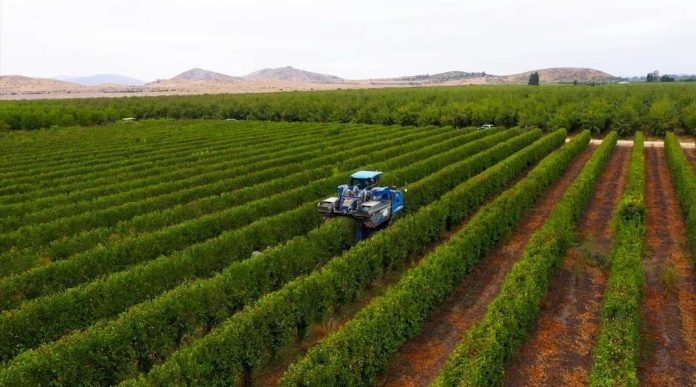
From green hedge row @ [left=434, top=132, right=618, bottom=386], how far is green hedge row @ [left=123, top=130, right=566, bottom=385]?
13.3 feet

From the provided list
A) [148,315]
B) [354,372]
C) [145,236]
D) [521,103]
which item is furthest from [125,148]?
[521,103]

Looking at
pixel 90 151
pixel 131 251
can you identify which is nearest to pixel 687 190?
pixel 131 251

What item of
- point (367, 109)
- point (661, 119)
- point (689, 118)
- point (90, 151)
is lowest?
point (90, 151)

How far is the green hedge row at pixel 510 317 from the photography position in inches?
408

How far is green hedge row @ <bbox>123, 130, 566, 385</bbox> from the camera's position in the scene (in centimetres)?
→ 1007

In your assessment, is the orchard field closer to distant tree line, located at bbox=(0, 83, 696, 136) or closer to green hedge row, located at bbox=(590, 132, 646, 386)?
green hedge row, located at bbox=(590, 132, 646, 386)

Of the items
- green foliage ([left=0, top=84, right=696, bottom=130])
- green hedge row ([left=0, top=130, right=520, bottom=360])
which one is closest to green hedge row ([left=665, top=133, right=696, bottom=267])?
green hedge row ([left=0, top=130, right=520, bottom=360])

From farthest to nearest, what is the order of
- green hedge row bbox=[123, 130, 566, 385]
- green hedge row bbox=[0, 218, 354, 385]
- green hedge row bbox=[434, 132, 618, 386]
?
green hedge row bbox=[434, 132, 618, 386] < green hedge row bbox=[123, 130, 566, 385] < green hedge row bbox=[0, 218, 354, 385]

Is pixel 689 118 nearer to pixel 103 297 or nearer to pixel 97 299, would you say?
pixel 103 297

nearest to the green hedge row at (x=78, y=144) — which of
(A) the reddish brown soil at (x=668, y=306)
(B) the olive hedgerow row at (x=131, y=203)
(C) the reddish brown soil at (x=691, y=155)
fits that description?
(B) the olive hedgerow row at (x=131, y=203)

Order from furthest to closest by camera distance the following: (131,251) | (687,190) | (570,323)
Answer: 1. (687,190)
2. (131,251)
3. (570,323)

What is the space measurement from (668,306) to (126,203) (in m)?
22.7

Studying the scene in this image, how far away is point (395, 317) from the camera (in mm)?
12578

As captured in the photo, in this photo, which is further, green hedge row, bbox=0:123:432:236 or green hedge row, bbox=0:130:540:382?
green hedge row, bbox=0:123:432:236
